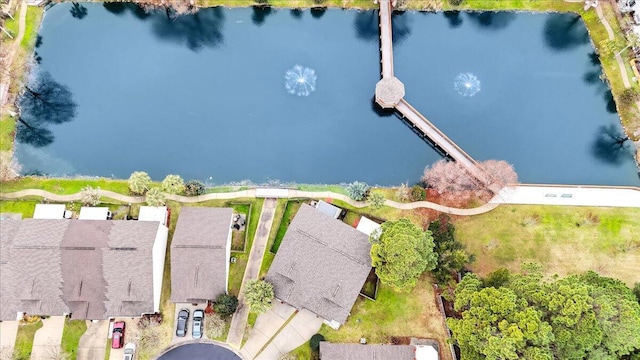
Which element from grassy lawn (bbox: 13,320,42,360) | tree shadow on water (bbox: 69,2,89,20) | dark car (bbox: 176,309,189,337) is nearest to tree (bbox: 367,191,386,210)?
dark car (bbox: 176,309,189,337)

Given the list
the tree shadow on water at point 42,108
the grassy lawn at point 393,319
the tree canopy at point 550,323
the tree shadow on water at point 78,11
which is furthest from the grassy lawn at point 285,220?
the tree shadow on water at point 78,11

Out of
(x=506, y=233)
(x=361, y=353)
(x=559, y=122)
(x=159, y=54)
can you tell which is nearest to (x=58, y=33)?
(x=159, y=54)

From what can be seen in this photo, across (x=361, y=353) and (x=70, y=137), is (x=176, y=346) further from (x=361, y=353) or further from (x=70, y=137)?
(x=70, y=137)

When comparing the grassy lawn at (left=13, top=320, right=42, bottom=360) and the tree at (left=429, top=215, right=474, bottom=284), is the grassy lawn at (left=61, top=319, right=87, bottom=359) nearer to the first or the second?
the grassy lawn at (left=13, top=320, right=42, bottom=360)

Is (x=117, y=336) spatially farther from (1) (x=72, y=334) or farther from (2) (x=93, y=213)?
(2) (x=93, y=213)

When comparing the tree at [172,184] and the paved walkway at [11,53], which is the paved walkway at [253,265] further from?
the paved walkway at [11,53]

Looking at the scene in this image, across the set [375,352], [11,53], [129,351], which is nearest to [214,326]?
[129,351]
